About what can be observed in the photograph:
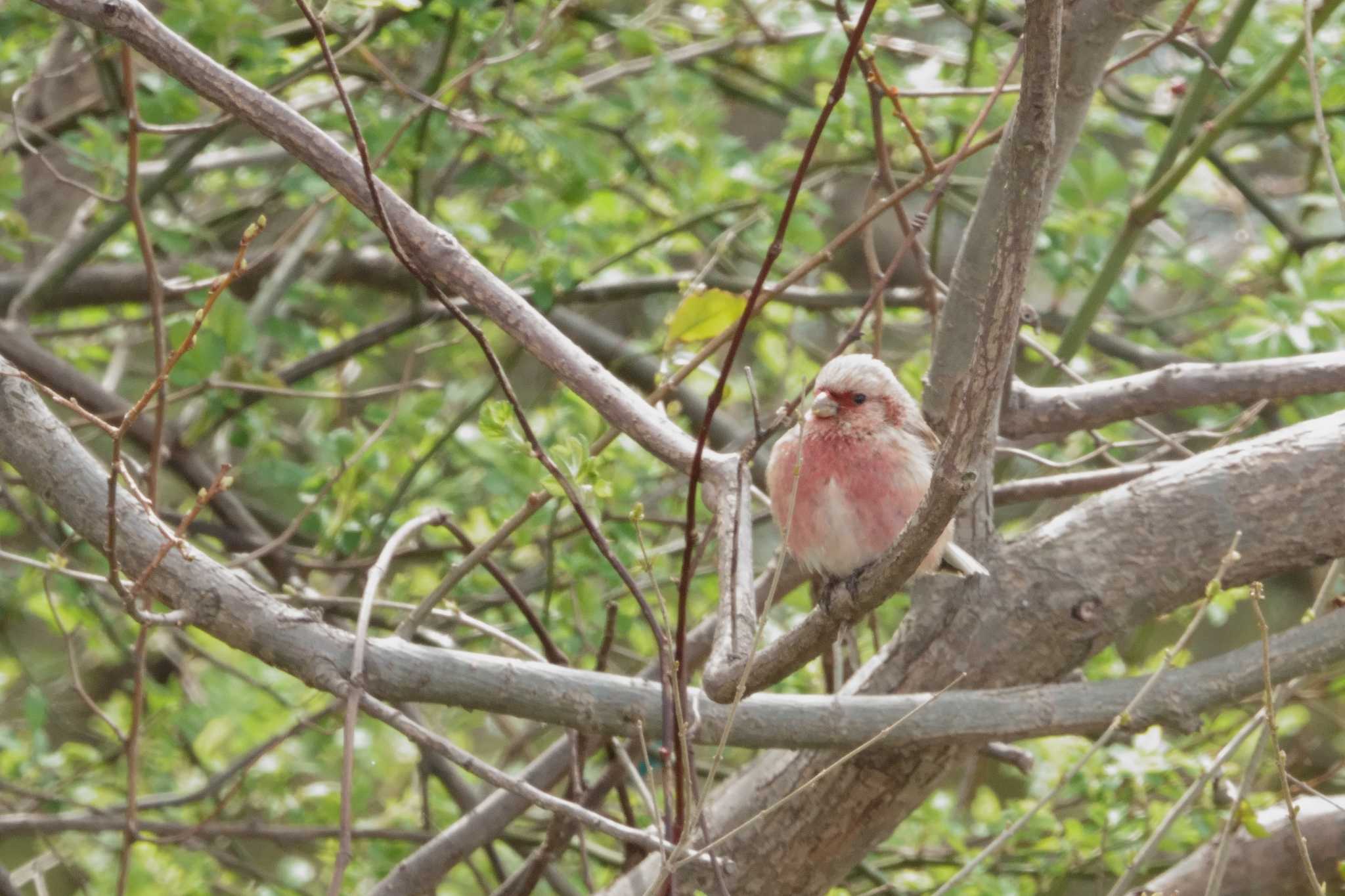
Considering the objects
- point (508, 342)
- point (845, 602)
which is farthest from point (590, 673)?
point (508, 342)

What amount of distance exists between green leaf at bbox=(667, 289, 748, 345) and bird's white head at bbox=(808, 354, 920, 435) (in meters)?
0.29

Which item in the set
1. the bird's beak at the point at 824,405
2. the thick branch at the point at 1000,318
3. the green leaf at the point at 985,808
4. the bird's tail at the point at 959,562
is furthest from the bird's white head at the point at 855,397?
the green leaf at the point at 985,808

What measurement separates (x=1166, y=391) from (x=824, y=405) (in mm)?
866

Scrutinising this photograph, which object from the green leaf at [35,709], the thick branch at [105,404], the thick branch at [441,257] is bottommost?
the green leaf at [35,709]

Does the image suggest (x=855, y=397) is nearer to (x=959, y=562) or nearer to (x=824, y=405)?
(x=824, y=405)

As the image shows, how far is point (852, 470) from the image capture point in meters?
3.71

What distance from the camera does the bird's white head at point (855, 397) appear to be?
3.81 meters

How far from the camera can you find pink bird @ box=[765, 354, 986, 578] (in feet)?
11.9

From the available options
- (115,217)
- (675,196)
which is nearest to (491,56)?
(675,196)

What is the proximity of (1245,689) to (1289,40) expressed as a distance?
108 inches

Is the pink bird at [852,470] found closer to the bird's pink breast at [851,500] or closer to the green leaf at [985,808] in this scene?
the bird's pink breast at [851,500]

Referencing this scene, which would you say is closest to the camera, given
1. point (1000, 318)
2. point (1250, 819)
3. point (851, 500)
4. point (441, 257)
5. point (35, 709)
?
point (1000, 318)

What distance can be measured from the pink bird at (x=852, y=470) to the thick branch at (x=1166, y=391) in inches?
10.9

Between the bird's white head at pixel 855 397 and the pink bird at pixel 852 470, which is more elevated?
the bird's white head at pixel 855 397
